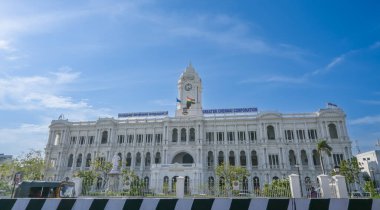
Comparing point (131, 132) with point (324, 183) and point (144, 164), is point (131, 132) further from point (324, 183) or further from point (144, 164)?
point (324, 183)

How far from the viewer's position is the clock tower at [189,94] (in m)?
56.8

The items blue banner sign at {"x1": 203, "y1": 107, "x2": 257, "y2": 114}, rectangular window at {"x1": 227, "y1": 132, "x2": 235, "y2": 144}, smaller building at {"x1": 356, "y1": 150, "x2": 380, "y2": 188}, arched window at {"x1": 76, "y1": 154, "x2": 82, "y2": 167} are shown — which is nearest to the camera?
rectangular window at {"x1": 227, "y1": 132, "x2": 235, "y2": 144}

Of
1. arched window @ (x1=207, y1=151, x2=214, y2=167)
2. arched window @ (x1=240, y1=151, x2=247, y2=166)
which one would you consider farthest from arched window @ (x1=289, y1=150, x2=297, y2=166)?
arched window @ (x1=207, y1=151, x2=214, y2=167)

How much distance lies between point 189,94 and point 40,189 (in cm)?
4306

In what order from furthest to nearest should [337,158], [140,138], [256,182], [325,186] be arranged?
[140,138]
[256,182]
[337,158]
[325,186]

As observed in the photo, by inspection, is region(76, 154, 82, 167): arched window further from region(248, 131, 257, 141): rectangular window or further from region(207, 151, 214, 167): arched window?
region(248, 131, 257, 141): rectangular window

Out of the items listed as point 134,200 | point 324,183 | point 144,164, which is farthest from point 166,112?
point 134,200

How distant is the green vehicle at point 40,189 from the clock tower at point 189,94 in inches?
1505

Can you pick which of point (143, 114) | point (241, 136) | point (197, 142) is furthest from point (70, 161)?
point (241, 136)

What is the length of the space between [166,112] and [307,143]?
101 ft

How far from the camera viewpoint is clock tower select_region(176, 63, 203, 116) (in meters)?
56.8

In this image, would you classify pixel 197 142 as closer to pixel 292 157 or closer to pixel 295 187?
pixel 292 157

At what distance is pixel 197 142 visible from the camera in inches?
2020

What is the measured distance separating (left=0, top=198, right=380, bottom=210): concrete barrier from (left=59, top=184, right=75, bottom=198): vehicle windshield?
46.1ft
